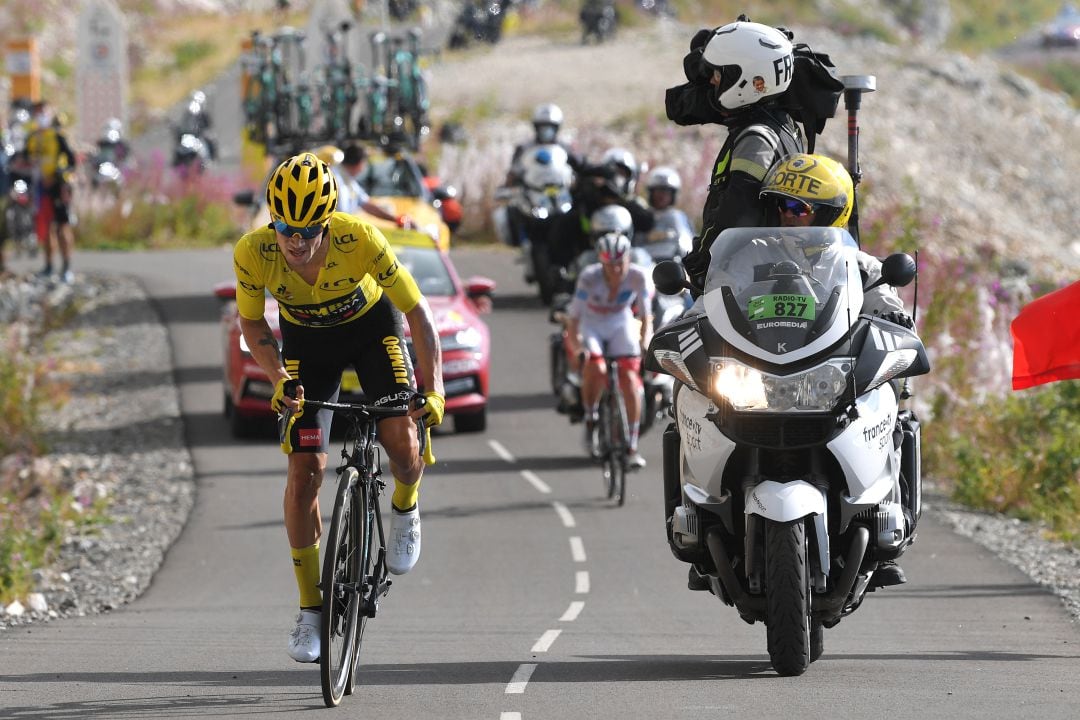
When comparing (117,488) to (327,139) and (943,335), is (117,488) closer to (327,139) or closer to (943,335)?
(943,335)

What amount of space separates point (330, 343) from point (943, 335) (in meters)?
10.1

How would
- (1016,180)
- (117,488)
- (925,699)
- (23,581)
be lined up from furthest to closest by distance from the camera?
1. (1016,180)
2. (117,488)
3. (23,581)
4. (925,699)

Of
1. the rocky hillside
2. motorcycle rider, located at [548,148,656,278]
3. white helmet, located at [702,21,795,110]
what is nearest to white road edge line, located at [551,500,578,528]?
motorcycle rider, located at [548,148,656,278]

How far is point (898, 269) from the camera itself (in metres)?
8.24

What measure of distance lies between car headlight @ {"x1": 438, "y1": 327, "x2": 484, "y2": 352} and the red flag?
8718 millimetres

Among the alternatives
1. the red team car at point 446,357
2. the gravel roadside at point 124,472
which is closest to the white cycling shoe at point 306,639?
the gravel roadside at point 124,472

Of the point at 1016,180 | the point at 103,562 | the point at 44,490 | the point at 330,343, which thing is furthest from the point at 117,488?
the point at 1016,180

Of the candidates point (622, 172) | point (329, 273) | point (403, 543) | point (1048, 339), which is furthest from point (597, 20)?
point (329, 273)

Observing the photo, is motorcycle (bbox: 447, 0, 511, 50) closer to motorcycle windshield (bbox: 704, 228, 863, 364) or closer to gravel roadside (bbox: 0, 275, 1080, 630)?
gravel roadside (bbox: 0, 275, 1080, 630)

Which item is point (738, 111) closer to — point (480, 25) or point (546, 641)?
point (546, 641)

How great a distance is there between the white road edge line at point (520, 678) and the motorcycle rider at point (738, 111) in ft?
5.83

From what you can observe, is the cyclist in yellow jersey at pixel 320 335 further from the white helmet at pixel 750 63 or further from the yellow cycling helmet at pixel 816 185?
the white helmet at pixel 750 63

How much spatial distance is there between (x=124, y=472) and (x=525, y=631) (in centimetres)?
758

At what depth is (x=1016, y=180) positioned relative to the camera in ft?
168
